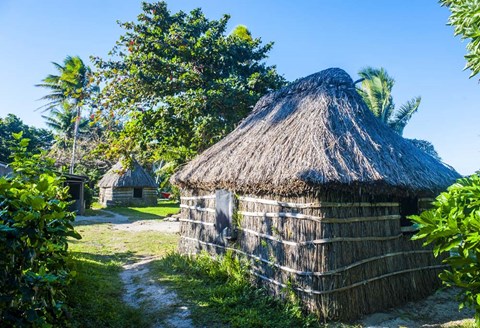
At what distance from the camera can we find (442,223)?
7.67 feet

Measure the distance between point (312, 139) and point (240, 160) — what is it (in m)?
1.72

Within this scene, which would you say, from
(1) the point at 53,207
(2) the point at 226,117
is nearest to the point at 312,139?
(1) the point at 53,207

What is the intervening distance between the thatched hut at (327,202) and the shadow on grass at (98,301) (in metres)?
2.37

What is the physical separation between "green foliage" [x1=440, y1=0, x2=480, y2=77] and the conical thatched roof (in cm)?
231

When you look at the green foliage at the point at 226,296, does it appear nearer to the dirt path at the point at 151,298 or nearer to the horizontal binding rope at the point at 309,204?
the dirt path at the point at 151,298

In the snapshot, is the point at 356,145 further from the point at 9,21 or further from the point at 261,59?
the point at 261,59

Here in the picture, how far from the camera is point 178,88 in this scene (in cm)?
1231

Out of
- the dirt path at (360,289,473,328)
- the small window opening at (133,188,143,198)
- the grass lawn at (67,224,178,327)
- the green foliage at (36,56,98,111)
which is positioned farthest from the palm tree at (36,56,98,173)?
the dirt path at (360,289,473,328)

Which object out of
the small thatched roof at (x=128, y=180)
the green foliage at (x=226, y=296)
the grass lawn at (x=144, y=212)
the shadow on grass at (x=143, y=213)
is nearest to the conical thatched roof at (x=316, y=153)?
the green foliage at (x=226, y=296)

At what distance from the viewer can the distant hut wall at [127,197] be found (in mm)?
25859

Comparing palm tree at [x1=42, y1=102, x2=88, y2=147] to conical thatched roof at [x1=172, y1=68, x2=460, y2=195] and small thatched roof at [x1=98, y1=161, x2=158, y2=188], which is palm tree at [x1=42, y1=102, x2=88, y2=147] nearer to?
small thatched roof at [x1=98, y1=161, x2=158, y2=188]

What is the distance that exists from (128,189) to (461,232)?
Result: 26.3 metres

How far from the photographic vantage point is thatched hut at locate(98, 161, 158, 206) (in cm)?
2570

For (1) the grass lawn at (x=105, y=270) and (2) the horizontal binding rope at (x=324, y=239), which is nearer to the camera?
(1) the grass lawn at (x=105, y=270)
